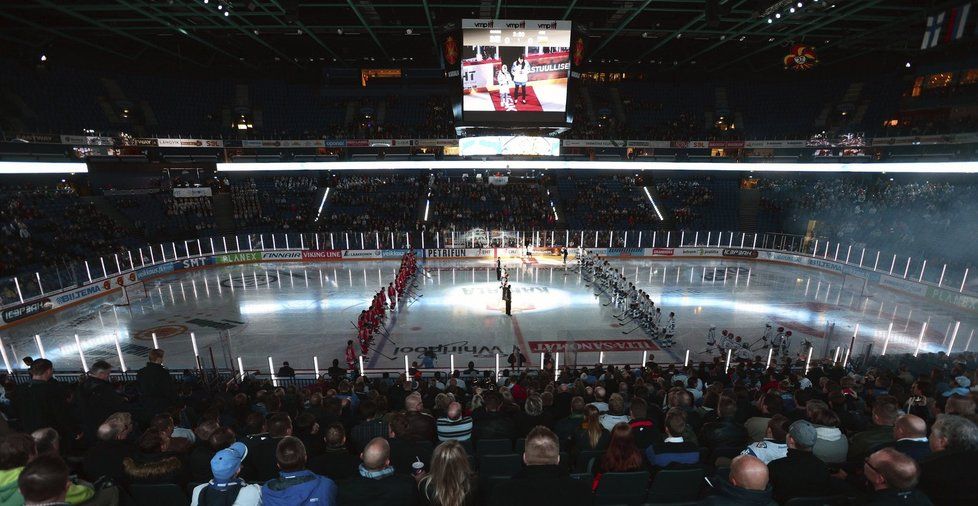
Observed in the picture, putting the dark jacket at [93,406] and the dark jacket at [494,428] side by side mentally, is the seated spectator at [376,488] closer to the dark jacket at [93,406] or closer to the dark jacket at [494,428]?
the dark jacket at [494,428]

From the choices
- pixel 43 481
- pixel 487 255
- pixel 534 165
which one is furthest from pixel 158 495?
pixel 534 165

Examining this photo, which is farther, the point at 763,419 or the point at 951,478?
the point at 763,419

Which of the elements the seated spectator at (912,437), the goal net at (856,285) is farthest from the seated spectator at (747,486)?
the goal net at (856,285)

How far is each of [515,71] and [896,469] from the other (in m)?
18.2

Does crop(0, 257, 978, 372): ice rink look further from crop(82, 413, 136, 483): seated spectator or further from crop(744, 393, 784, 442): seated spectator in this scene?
crop(82, 413, 136, 483): seated spectator

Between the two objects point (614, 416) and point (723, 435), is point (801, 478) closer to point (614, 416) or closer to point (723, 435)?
point (723, 435)

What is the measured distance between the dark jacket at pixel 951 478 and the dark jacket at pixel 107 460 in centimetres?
642

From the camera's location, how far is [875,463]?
9.91 feet

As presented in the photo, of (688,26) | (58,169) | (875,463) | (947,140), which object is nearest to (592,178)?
(688,26)

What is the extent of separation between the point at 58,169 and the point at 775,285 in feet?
130

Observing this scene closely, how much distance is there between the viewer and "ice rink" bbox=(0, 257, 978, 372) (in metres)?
15.3

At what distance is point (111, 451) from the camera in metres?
4.17

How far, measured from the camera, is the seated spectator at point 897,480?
2.85m

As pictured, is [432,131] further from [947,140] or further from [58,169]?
[947,140]
